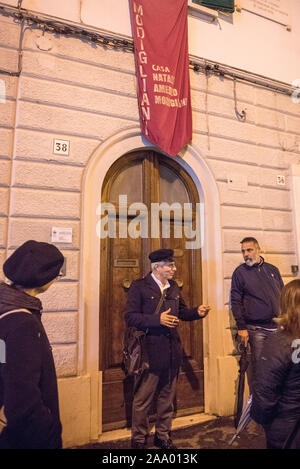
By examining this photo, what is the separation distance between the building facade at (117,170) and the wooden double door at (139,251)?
0.07 feet

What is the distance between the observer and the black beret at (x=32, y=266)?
1.87m

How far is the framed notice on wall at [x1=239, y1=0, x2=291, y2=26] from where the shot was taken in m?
5.70

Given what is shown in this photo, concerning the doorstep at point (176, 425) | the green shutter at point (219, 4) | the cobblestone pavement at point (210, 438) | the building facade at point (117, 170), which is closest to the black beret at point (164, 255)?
the building facade at point (117, 170)

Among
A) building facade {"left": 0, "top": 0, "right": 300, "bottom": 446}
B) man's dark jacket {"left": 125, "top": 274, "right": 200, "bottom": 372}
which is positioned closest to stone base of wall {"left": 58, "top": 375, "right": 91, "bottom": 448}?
building facade {"left": 0, "top": 0, "right": 300, "bottom": 446}

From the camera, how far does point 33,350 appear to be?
1.68 meters

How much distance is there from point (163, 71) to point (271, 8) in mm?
2879

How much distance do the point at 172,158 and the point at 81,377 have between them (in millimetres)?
3126

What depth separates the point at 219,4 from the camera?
5.23 meters

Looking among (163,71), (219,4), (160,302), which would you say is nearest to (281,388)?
(160,302)

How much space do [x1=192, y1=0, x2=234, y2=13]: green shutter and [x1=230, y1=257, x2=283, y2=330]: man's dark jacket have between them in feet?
13.2

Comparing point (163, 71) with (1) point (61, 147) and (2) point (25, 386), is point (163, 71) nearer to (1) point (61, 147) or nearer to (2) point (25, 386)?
(1) point (61, 147)

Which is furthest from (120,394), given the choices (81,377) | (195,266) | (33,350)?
(33,350)

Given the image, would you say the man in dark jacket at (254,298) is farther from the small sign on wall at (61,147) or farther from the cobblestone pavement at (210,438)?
the small sign on wall at (61,147)

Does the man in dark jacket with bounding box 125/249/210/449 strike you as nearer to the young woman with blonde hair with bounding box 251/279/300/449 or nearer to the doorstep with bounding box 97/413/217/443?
the doorstep with bounding box 97/413/217/443
